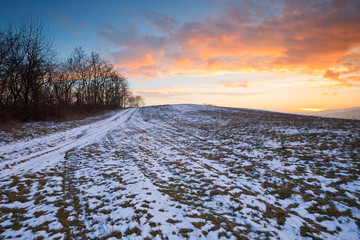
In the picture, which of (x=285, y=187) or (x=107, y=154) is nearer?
(x=285, y=187)

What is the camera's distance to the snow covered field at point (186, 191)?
11.7 ft

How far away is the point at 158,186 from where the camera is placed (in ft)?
17.8

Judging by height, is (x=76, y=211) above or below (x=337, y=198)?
below

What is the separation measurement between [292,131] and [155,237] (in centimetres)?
1192

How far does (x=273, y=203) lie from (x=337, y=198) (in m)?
1.81

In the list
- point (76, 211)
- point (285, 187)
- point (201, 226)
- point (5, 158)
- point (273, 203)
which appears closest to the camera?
point (201, 226)

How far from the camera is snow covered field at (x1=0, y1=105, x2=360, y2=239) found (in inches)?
140

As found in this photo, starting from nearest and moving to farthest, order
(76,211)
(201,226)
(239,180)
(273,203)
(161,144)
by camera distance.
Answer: (201,226) → (76,211) → (273,203) → (239,180) → (161,144)

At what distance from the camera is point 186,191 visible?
5.14m

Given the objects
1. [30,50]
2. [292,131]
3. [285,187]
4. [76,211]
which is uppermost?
[30,50]

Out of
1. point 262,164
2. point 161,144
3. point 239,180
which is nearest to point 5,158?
point 161,144

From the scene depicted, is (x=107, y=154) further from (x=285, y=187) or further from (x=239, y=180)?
(x=285, y=187)

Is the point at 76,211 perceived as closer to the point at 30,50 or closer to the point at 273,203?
the point at 273,203

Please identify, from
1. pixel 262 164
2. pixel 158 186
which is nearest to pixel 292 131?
pixel 262 164
